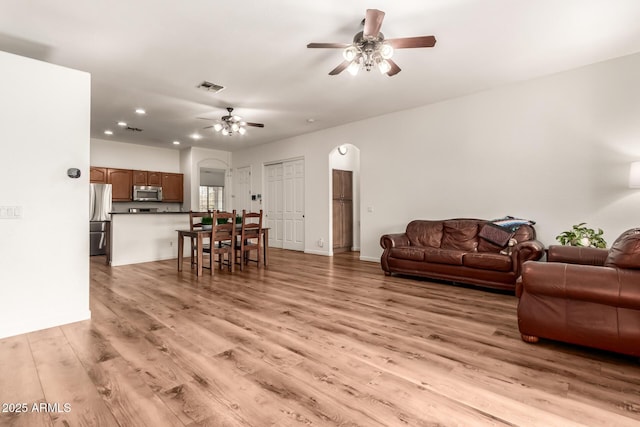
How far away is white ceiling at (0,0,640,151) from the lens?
2682 mm

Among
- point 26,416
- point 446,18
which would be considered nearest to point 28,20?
point 26,416

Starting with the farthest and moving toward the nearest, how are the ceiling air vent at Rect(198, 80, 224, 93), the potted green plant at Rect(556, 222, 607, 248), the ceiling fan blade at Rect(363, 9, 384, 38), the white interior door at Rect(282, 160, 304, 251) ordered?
1. the white interior door at Rect(282, 160, 304, 251)
2. the ceiling air vent at Rect(198, 80, 224, 93)
3. the potted green plant at Rect(556, 222, 607, 248)
4. the ceiling fan blade at Rect(363, 9, 384, 38)

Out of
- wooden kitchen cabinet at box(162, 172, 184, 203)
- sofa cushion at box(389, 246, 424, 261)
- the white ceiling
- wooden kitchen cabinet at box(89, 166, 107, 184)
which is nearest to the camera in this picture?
the white ceiling

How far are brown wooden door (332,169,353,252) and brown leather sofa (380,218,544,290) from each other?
8.29 ft

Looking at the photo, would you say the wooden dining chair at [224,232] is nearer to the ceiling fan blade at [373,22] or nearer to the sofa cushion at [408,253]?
the sofa cushion at [408,253]

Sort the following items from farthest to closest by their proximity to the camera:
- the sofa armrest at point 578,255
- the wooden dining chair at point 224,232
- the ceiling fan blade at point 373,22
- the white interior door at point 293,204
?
the white interior door at point 293,204
the wooden dining chair at point 224,232
the sofa armrest at point 578,255
the ceiling fan blade at point 373,22

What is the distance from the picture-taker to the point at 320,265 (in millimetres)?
5773

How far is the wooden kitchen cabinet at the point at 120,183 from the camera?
24.7 ft

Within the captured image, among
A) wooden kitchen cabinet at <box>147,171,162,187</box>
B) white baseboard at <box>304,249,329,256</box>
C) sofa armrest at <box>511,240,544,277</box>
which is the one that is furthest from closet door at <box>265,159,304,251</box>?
sofa armrest at <box>511,240,544,277</box>

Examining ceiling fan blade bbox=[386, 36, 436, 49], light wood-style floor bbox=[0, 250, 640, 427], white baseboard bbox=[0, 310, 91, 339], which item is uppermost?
ceiling fan blade bbox=[386, 36, 436, 49]

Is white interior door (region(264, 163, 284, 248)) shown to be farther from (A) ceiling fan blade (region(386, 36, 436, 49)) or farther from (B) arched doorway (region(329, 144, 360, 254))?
(A) ceiling fan blade (region(386, 36, 436, 49))

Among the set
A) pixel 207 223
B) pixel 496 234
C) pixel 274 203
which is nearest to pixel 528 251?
pixel 496 234

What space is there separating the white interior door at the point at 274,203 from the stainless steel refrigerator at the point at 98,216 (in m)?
3.68

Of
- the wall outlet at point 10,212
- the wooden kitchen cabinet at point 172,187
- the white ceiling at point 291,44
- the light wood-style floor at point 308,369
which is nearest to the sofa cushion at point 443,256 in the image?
the light wood-style floor at point 308,369
